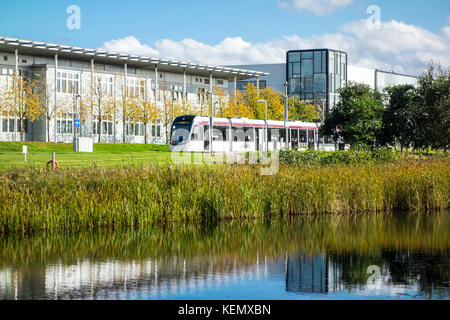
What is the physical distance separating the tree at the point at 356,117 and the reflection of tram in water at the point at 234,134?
114 inches

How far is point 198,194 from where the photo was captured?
17.1 m

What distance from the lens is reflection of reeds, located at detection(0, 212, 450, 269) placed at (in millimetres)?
12383

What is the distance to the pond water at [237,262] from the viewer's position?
9.31 m

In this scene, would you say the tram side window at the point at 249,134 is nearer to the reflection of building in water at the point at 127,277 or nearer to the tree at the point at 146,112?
the tree at the point at 146,112

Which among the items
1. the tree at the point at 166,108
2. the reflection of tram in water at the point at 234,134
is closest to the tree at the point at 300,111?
the reflection of tram in water at the point at 234,134

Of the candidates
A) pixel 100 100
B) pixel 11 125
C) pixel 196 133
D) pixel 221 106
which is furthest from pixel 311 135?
pixel 11 125

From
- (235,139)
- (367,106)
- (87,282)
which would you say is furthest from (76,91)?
(87,282)

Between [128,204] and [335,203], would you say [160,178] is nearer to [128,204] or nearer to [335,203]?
[128,204]

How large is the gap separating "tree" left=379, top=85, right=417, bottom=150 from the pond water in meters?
23.9

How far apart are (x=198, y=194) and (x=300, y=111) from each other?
54.3 m
